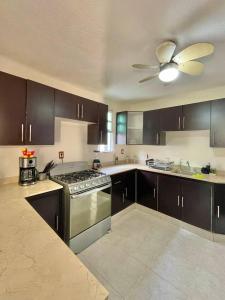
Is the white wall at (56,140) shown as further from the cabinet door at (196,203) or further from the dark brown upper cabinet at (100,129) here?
the cabinet door at (196,203)

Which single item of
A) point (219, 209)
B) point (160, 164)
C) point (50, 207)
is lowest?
point (219, 209)

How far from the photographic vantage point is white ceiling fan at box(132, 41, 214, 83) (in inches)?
51.8

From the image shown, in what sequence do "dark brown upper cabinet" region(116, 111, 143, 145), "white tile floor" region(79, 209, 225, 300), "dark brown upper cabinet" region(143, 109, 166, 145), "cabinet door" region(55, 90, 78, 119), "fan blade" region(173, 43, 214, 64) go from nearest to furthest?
"fan blade" region(173, 43, 214, 64) → "white tile floor" region(79, 209, 225, 300) → "cabinet door" region(55, 90, 78, 119) → "dark brown upper cabinet" region(143, 109, 166, 145) → "dark brown upper cabinet" region(116, 111, 143, 145)

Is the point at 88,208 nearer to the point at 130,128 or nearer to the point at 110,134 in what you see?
the point at 110,134

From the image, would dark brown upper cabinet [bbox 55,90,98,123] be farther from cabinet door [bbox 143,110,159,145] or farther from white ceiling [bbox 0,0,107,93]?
cabinet door [bbox 143,110,159,145]

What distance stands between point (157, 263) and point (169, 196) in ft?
3.75

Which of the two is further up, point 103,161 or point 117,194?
point 103,161

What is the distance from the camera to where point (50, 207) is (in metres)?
1.80

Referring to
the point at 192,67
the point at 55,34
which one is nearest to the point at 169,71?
the point at 192,67

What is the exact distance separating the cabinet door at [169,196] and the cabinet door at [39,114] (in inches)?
80.4

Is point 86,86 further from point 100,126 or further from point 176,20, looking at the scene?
point 176,20

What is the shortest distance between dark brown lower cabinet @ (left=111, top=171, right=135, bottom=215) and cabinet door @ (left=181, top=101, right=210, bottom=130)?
55.2 inches

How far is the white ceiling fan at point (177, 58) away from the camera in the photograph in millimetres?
1314

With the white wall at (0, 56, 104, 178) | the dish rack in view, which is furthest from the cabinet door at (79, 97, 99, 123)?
the dish rack
